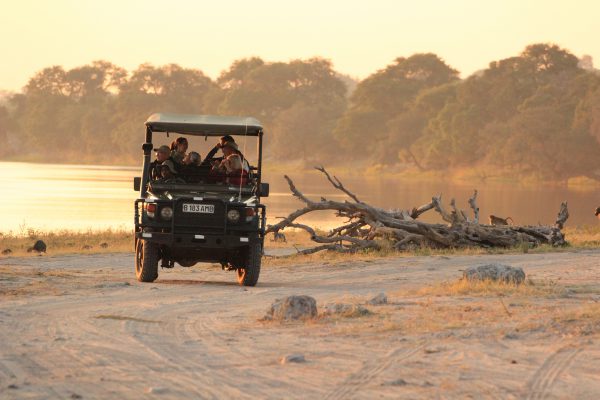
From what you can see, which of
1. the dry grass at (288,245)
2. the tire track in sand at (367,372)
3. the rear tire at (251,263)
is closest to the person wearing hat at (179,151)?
the rear tire at (251,263)

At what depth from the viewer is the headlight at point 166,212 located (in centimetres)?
1423

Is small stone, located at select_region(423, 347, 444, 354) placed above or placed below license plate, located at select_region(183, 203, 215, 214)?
below

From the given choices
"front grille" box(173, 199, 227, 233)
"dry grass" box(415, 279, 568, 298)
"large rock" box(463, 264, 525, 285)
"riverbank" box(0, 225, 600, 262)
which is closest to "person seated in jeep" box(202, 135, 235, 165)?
"front grille" box(173, 199, 227, 233)

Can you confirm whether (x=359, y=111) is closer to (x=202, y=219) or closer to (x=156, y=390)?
(x=202, y=219)

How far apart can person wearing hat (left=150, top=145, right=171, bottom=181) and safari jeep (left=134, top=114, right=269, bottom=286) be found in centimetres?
5

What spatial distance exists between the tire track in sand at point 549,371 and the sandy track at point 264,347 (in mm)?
14

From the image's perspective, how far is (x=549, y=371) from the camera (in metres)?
8.31

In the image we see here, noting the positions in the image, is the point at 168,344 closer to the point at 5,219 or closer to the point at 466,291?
the point at 466,291

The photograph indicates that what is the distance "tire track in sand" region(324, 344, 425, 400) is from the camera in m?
7.55

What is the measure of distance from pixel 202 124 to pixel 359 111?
88079mm

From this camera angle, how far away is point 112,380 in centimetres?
789

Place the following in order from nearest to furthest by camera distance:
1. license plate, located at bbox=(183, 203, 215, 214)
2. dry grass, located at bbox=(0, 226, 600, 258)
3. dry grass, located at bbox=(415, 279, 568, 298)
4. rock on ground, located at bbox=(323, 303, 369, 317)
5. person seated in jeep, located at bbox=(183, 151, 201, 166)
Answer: rock on ground, located at bbox=(323, 303, 369, 317) → dry grass, located at bbox=(415, 279, 568, 298) → license plate, located at bbox=(183, 203, 215, 214) → person seated in jeep, located at bbox=(183, 151, 201, 166) → dry grass, located at bbox=(0, 226, 600, 258)

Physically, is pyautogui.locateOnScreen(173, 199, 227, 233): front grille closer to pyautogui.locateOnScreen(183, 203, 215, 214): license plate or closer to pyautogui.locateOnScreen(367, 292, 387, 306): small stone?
pyautogui.locateOnScreen(183, 203, 215, 214): license plate

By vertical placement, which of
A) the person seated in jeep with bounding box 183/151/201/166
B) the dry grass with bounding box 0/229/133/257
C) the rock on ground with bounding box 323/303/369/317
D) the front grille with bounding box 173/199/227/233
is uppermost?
the person seated in jeep with bounding box 183/151/201/166
